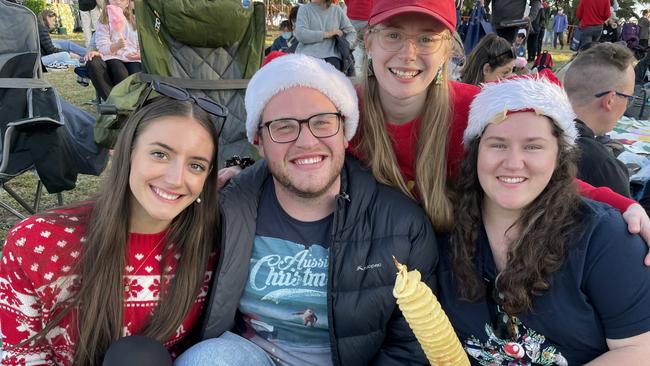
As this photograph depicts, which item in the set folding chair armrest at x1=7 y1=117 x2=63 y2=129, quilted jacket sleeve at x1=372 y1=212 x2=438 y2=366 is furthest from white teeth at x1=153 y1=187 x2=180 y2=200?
folding chair armrest at x1=7 y1=117 x2=63 y2=129

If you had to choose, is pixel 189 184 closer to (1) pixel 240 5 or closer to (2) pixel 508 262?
(2) pixel 508 262

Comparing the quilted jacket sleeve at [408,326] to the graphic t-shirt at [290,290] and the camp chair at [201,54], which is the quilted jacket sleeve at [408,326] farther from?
the camp chair at [201,54]

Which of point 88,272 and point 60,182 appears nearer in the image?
point 88,272

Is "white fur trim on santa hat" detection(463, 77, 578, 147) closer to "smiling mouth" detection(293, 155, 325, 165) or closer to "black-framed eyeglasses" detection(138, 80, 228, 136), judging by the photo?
"smiling mouth" detection(293, 155, 325, 165)

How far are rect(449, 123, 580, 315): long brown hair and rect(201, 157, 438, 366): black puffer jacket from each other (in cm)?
15

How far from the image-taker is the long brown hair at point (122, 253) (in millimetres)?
1901

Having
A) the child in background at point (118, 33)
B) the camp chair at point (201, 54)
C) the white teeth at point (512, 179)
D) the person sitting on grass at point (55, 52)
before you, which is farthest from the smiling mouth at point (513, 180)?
the person sitting on grass at point (55, 52)

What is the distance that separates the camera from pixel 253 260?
2156 millimetres

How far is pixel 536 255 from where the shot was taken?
1849 mm

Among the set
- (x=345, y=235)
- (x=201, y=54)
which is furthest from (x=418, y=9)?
(x=201, y=54)

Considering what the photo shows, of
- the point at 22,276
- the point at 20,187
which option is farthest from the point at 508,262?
the point at 20,187

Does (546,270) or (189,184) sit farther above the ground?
(189,184)

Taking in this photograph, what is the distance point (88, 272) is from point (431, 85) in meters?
1.69

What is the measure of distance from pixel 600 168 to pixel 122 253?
225cm
